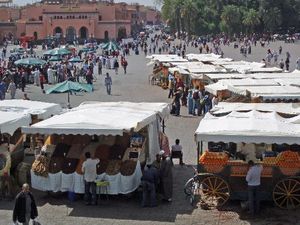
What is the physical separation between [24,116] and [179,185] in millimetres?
3967

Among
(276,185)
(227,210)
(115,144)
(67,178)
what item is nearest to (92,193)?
(67,178)

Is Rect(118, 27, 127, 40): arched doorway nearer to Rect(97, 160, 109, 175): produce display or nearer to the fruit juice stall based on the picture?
Rect(97, 160, 109, 175): produce display

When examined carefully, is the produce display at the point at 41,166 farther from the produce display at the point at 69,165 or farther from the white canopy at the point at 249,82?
the white canopy at the point at 249,82

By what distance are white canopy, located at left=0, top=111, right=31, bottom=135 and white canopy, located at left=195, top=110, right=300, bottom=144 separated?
13.6ft

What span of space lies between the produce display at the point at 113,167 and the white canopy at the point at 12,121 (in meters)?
2.48

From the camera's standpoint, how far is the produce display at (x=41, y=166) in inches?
482

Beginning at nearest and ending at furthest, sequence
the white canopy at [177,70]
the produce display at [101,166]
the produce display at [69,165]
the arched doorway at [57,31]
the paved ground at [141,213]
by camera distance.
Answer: the paved ground at [141,213] < the produce display at [101,166] < the produce display at [69,165] < the white canopy at [177,70] < the arched doorway at [57,31]

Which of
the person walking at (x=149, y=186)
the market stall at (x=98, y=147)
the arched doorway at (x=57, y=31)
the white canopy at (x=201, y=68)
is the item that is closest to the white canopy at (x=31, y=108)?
the market stall at (x=98, y=147)

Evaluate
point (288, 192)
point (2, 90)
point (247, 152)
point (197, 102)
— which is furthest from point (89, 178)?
point (2, 90)

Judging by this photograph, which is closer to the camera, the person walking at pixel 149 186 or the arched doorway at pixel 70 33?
the person walking at pixel 149 186

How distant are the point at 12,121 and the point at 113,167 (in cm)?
279

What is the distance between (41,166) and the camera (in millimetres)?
12359

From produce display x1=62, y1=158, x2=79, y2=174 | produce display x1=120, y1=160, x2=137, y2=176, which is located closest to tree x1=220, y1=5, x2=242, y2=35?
produce display x1=62, y1=158, x2=79, y2=174

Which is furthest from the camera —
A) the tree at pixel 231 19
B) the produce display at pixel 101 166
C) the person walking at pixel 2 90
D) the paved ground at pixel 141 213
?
the tree at pixel 231 19
